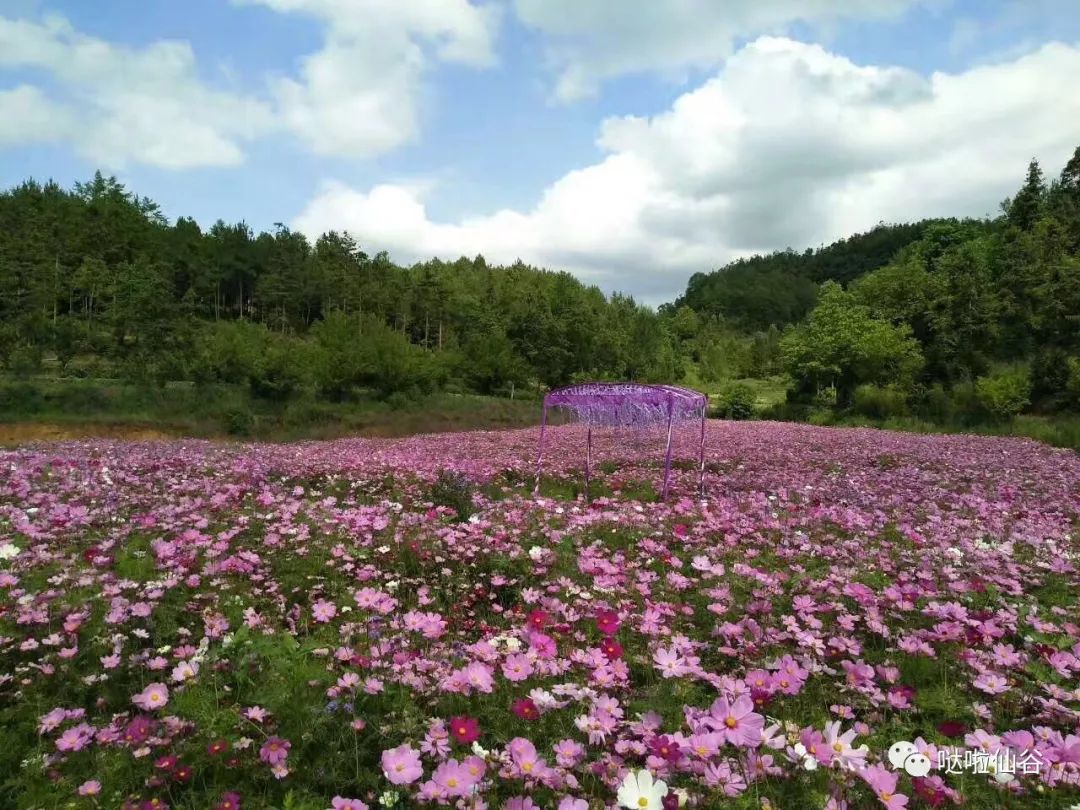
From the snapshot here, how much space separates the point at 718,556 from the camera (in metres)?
5.21

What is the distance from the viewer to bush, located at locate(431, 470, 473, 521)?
7.17 m

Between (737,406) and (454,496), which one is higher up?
(454,496)

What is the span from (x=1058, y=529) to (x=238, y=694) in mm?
8070

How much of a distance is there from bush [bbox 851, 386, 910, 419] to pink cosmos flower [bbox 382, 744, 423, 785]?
36861mm

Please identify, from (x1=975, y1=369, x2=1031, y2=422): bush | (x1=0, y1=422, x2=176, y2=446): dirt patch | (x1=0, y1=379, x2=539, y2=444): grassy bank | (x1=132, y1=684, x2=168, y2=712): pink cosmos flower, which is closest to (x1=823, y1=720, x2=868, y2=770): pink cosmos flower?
(x1=132, y1=684, x2=168, y2=712): pink cosmos flower

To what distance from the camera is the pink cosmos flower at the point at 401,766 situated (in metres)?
1.91

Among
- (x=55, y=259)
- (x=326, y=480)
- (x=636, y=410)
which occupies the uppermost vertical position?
(x=55, y=259)

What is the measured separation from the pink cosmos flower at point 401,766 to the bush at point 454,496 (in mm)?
4887

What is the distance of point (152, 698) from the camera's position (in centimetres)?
262

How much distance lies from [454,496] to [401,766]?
5646 mm

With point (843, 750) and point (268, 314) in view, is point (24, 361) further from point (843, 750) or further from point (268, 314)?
point (843, 750)

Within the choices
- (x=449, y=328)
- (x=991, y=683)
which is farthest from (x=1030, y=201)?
(x=991, y=683)

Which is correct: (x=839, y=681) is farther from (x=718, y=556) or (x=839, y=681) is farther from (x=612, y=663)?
(x=718, y=556)

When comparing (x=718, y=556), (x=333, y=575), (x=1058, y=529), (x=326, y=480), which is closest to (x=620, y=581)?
(x=718, y=556)
